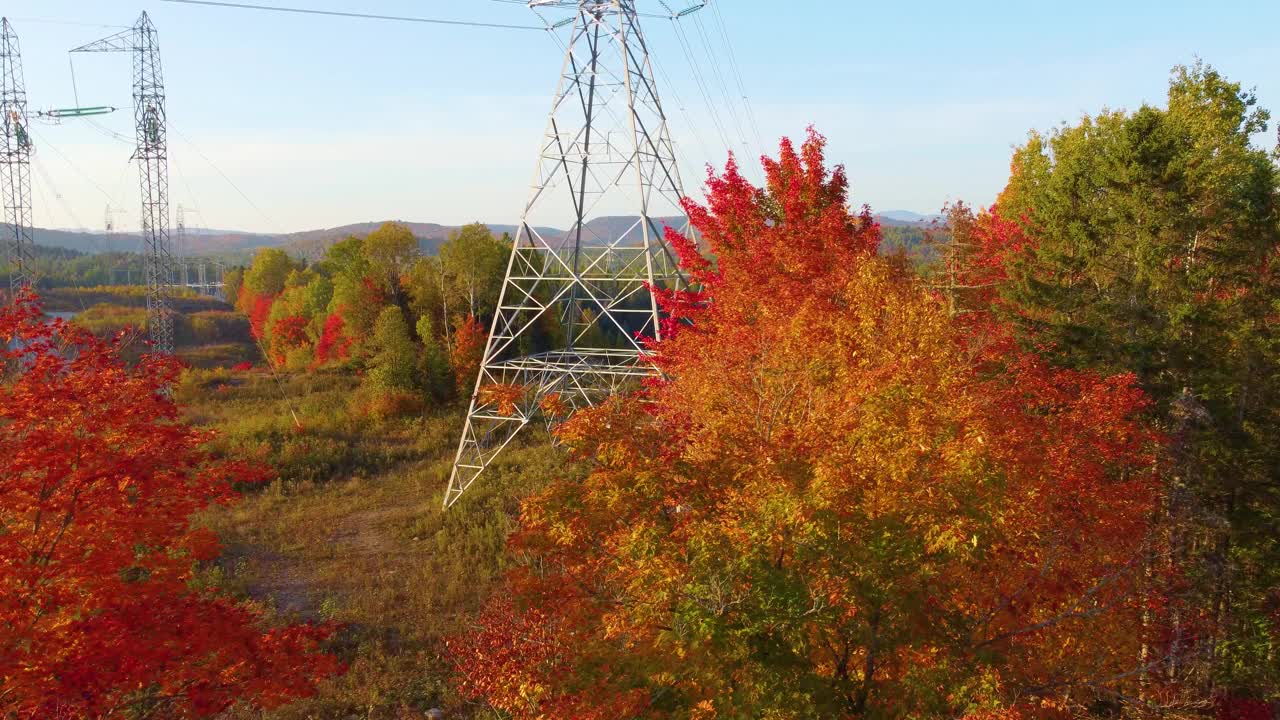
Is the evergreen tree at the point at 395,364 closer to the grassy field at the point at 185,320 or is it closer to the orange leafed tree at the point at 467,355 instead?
the orange leafed tree at the point at 467,355

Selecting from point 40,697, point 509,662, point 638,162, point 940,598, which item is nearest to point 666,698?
point 509,662

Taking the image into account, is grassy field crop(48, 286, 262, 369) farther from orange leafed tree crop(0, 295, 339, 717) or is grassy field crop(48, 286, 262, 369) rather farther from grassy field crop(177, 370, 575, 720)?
orange leafed tree crop(0, 295, 339, 717)

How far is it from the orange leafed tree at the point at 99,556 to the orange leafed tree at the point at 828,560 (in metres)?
3.15

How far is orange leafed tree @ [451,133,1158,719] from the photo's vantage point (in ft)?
23.3

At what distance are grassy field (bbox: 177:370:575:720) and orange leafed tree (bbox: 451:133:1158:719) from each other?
501cm

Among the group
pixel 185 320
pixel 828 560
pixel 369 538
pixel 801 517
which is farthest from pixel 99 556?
pixel 185 320

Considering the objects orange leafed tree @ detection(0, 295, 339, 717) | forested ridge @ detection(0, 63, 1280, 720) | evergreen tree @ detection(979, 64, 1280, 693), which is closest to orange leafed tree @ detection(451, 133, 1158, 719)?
forested ridge @ detection(0, 63, 1280, 720)

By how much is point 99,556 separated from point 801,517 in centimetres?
766

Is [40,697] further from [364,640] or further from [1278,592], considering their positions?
[1278,592]

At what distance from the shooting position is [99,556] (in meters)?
8.45

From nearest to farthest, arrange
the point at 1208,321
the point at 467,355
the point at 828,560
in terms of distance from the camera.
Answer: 1. the point at 828,560
2. the point at 1208,321
3. the point at 467,355

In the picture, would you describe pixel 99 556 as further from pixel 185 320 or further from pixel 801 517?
pixel 185 320

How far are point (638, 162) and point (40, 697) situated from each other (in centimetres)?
1531

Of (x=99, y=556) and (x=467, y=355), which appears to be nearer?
(x=99, y=556)
